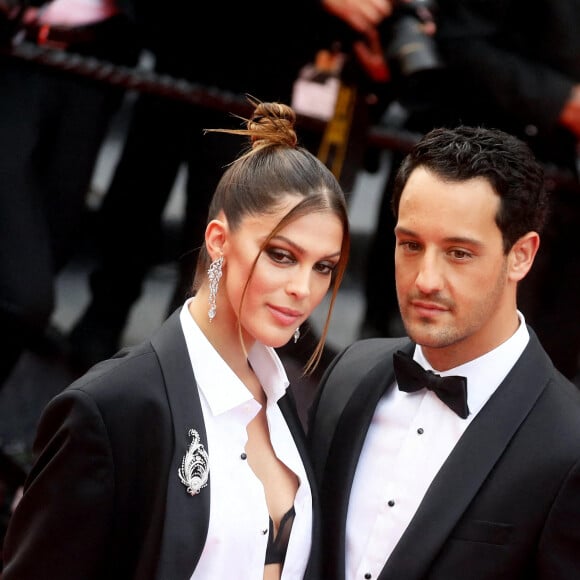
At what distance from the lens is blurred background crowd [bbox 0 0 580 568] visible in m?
4.01

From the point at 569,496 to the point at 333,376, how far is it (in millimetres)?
833

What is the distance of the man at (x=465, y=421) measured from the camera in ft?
8.39

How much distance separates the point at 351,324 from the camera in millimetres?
5602

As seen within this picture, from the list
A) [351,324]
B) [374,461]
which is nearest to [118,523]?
[374,461]

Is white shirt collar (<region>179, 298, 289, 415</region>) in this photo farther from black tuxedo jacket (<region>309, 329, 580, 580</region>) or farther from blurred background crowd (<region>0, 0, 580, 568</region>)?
blurred background crowd (<region>0, 0, 580, 568</region>)

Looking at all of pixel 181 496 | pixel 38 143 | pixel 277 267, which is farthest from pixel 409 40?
pixel 181 496

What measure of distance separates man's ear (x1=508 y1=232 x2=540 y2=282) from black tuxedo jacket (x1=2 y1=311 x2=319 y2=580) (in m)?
0.79

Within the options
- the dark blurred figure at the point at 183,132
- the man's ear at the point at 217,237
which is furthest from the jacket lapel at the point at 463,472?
the dark blurred figure at the point at 183,132

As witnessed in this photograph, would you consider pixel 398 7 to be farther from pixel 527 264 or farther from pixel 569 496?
pixel 569 496

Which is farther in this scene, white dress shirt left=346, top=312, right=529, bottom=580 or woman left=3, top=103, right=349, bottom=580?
white dress shirt left=346, top=312, right=529, bottom=580

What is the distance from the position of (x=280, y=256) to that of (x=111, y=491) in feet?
1.96

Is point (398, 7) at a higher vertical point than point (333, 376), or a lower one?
higher

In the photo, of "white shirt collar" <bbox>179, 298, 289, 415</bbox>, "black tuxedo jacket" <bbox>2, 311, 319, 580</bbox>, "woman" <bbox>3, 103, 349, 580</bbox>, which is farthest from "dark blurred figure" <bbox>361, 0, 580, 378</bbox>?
"black tuxedo jacket" <bbox>2, 311, 319, 580</bbox>

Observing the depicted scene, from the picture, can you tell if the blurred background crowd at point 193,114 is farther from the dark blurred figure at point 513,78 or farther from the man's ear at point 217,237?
the man's ear at point 217,237
